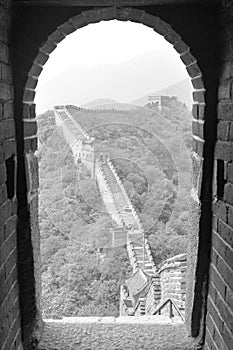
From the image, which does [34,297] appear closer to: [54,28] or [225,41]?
[54,28]

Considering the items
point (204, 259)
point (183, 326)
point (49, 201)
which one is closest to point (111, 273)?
point (49, 201)

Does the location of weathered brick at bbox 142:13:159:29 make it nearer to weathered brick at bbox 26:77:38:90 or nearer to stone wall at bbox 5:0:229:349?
stone wall at bbox 5:0:229:349

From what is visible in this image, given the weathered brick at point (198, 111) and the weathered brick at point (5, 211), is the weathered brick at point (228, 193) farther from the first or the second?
the weathered brick at point (5, 211)

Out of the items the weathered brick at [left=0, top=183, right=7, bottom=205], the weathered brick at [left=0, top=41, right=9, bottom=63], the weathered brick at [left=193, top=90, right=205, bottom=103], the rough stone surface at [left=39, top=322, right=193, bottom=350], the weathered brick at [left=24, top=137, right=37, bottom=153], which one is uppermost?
the weathered brick at [left=0, top=41, right=9, bottom=63]

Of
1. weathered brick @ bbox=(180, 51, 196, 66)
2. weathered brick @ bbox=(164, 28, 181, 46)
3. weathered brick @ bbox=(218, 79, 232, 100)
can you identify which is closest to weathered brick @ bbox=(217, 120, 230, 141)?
weathered brick @ bbox=(218, 79, 232, 100)

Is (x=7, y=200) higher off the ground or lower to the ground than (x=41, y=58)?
lower

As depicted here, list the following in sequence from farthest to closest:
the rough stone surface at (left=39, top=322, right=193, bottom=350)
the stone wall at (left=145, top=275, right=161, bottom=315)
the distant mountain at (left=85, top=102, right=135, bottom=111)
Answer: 1. the distant mountain at (left=85, top=102, right=135, bottom=111)
2. the stone wall at (left=145, top=275, right=161, bottom=315)
3. the rough stone surface at (left=39, top=322, right=193, bottom=350)

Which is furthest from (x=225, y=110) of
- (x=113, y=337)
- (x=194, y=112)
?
(x=113, y=337)

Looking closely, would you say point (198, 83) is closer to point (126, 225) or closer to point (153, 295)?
point (126, 225)
